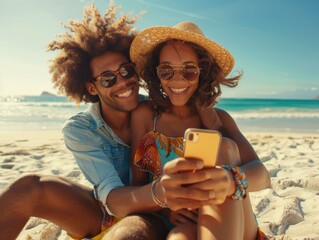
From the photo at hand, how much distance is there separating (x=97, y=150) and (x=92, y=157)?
0.10m

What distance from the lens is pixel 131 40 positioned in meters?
3.27

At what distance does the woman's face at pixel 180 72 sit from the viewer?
2775mm

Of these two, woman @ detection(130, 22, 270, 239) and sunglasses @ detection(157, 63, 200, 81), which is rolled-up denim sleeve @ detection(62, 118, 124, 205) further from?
sunglasses @ detection(157, 63, 200, 81)

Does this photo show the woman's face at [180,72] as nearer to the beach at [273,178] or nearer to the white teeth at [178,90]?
the white teeth at [178,90]

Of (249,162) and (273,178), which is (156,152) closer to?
(249,162)

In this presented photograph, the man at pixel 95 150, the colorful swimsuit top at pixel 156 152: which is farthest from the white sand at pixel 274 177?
the colorful swimsuit top at pixel 156 152

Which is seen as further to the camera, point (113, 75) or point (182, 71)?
point (113, 75)

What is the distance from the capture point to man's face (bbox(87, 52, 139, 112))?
3.00m

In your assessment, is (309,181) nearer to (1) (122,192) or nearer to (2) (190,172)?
(1) (122,192)

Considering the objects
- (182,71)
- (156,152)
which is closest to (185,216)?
(156,152)

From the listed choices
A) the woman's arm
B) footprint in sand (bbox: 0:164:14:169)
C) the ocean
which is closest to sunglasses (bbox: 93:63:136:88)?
the ocean

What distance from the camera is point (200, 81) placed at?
3.13 metres

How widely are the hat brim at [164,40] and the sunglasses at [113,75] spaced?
94 mm

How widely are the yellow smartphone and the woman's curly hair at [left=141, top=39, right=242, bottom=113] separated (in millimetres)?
1406
